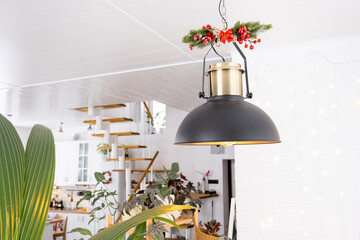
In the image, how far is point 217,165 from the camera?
22.4 ft

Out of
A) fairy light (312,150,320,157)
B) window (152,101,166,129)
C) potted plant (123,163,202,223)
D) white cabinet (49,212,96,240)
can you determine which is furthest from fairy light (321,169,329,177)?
white cabinet (49,212,96,240)

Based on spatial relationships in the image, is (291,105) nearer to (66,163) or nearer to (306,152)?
(306,152)

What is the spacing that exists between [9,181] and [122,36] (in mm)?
2040

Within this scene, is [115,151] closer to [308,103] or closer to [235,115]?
[308,103]

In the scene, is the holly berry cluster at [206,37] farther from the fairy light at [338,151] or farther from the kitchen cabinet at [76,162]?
the kitchen cabinet at [76,162]

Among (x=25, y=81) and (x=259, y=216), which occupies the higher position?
(x=25, y=81)

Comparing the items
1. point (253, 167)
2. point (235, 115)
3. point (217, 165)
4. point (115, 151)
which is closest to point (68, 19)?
point (235, 115)

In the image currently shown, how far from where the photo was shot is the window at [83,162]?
7840mm

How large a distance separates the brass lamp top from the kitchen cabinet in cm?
692

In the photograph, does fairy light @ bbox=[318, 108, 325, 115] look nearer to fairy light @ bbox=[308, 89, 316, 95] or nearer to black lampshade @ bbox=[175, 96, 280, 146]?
fairy light @ bbox=[308, 89, 316, 95]

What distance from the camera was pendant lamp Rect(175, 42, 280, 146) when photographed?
105 cm

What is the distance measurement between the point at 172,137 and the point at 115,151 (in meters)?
1.86

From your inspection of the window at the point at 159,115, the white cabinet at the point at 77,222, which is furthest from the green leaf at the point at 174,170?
the white cabinet at the point at 77,222

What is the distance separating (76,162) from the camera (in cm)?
799
